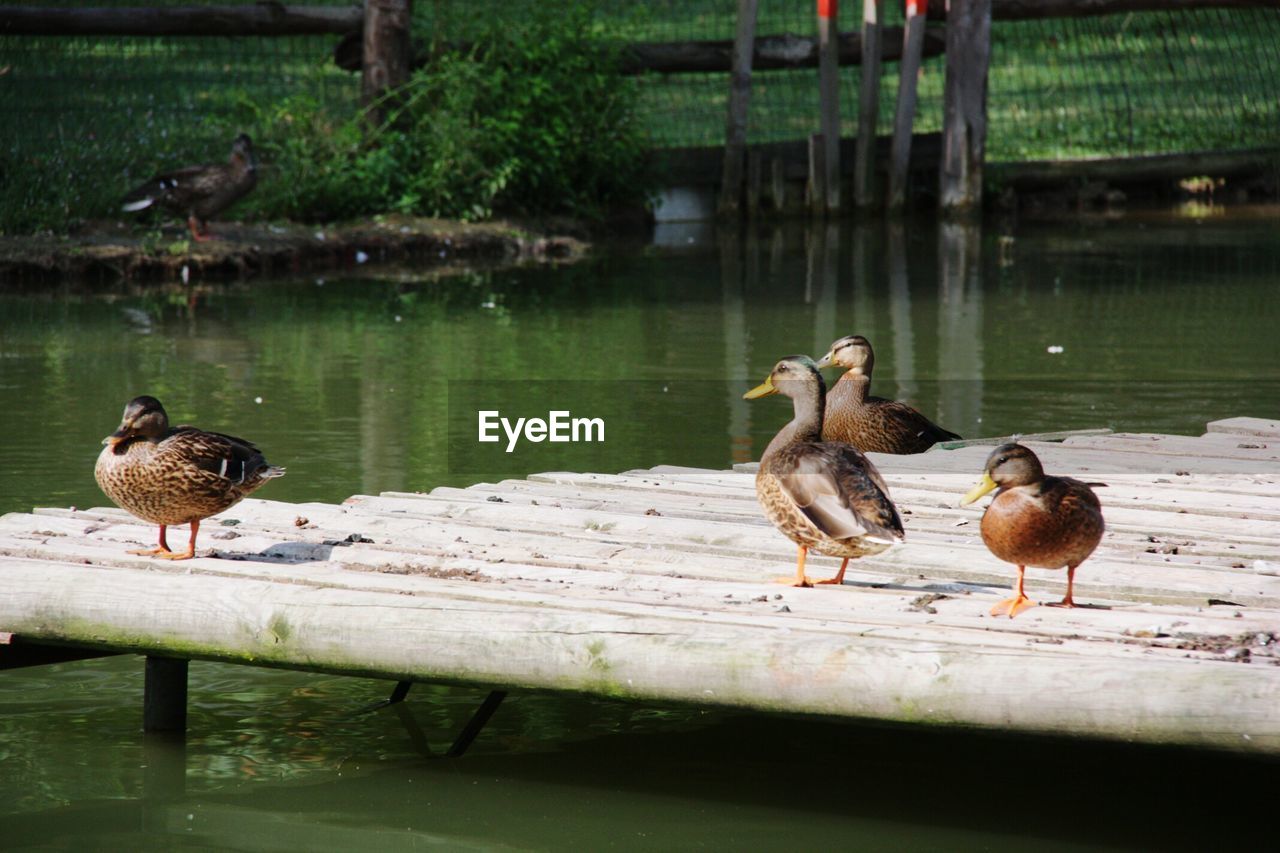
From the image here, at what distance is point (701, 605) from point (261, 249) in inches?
452

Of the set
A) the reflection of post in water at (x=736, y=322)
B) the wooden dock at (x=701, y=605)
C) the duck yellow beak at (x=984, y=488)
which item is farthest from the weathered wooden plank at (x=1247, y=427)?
the duck yellow beak at (x=984, y=488)

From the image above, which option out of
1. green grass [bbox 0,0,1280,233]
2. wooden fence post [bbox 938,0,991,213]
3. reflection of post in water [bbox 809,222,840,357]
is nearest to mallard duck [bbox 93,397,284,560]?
reflection of post in water [bbox 809,222,840,357]

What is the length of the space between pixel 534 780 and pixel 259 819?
0.74m

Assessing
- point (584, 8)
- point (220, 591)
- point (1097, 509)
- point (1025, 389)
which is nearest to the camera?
point (1097, 509)

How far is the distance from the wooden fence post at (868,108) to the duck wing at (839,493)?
48.9 feet

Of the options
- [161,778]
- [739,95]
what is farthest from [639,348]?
[739,95]

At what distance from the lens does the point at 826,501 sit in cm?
457

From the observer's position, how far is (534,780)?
4.88 meters

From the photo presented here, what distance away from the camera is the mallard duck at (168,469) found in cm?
496

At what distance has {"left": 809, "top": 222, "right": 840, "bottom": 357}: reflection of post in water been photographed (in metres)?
11.9

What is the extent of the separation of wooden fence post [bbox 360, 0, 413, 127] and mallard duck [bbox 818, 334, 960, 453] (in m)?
11.2

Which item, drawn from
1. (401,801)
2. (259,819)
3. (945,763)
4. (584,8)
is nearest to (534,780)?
(401,801)

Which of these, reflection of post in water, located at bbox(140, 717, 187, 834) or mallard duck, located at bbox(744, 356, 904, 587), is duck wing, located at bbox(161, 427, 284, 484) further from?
mallard duck, located at bbox(744, 356, 904, 587)

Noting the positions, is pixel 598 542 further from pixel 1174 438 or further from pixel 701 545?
pixel 1174 438
